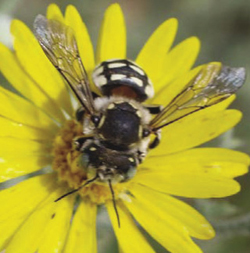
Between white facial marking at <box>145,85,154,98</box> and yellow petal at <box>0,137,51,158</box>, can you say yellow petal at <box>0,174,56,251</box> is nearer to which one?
yellow petal at <box>0,137,51,158</box>

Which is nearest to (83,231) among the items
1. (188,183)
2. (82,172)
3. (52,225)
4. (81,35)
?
(52,225)

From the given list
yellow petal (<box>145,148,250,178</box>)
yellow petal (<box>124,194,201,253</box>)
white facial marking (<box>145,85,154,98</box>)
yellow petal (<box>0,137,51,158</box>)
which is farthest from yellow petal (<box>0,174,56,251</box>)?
white facial marking (<box>145,85,154,98</box>)

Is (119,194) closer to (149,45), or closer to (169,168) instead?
(169,168)

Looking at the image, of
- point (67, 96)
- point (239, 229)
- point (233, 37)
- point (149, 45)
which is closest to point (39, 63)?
point (67, 96)

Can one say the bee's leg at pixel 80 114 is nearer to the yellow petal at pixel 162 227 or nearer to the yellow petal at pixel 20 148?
the yellow petal at pixel 20 148

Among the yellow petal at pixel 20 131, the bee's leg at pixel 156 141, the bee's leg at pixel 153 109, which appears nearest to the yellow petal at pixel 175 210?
the bee's leg at pixel 156 141

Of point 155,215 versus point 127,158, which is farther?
point 155,215
